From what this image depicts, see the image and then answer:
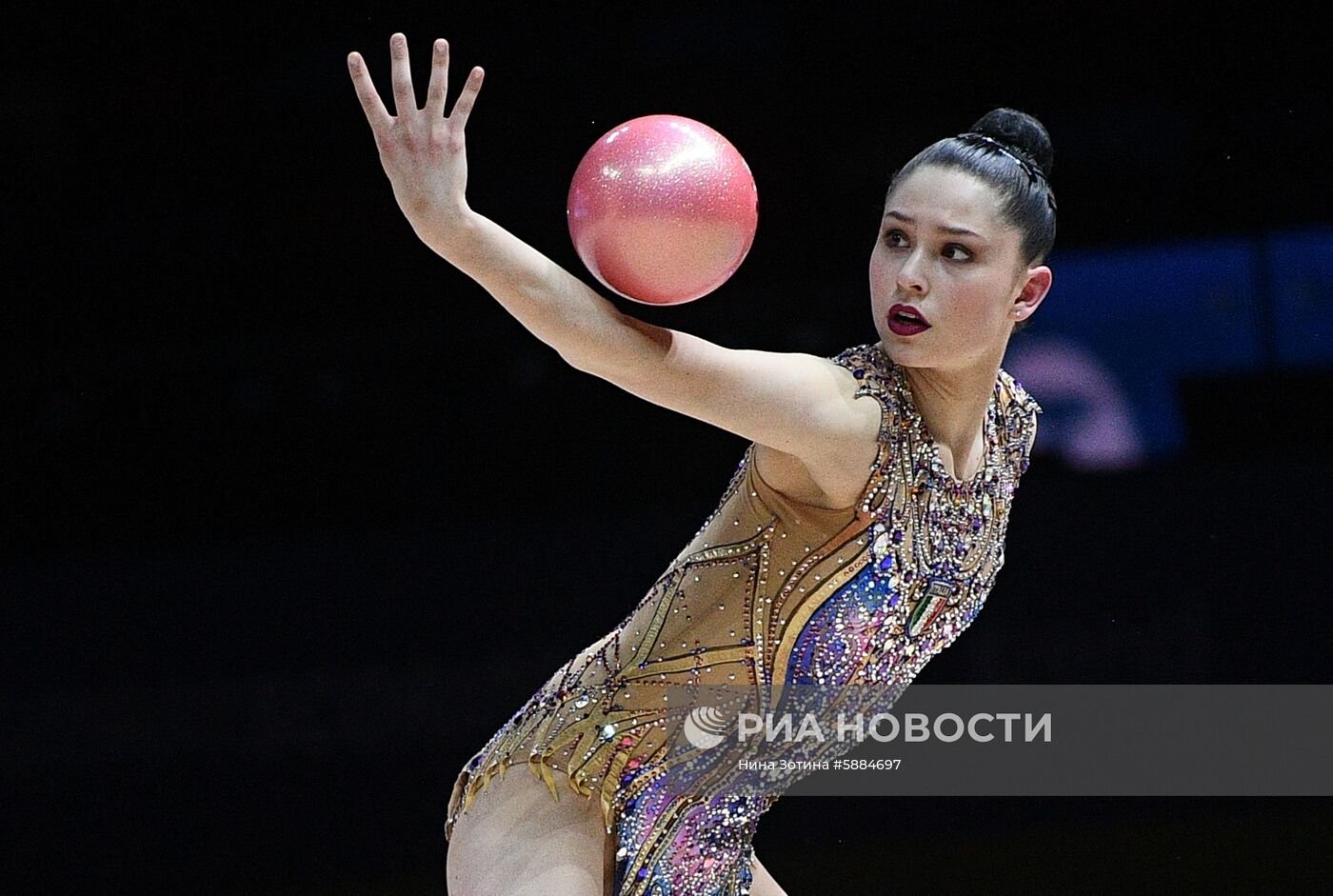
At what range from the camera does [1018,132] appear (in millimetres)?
1974

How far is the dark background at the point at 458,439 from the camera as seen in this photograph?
3.67m

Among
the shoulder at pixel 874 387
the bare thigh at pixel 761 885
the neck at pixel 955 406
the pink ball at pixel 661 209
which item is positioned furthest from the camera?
the bare thigh at pixel 761 885

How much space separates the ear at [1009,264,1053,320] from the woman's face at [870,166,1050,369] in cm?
5


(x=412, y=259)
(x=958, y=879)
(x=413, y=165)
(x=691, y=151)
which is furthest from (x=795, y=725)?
(x=412, y=259)

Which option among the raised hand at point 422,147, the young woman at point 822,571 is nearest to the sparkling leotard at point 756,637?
the young woman at point 822,571

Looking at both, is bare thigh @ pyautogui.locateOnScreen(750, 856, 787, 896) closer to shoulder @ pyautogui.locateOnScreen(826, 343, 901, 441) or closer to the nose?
shoulder @ pyautogui.locateOnScreen(826, 343, 901, 441)

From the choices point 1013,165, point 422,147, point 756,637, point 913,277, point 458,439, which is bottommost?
point 756,637

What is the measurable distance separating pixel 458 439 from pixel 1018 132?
7.64 feet

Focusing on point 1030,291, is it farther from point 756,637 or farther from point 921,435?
point 756,637

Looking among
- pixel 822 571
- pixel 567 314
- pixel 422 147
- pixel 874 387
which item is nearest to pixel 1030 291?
pixel 874 387

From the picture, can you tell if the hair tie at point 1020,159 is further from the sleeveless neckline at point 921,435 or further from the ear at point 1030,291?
the sleeveless neckline at point 921,435

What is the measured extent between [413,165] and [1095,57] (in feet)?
10.5

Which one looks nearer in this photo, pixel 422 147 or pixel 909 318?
pixel 422 147

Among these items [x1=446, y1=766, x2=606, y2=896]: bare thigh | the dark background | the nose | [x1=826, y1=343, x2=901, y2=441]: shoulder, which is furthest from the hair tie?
the dark background
